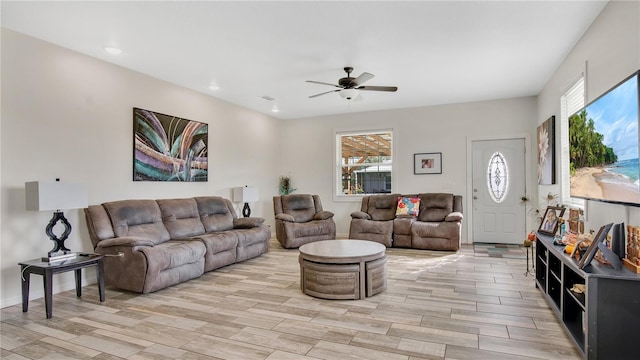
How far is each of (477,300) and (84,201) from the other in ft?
13.4

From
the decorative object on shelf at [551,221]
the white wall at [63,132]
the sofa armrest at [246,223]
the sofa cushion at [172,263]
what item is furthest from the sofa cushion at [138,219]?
the decorative object on shelf at [551,221]

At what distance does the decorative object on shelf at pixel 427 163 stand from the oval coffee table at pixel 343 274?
3639 millimetres

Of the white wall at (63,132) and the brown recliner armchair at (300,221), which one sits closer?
the white wall at (63,132)

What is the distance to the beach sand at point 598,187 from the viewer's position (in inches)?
90.7

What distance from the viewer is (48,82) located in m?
3.67

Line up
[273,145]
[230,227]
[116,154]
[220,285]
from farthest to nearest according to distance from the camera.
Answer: [273,145] < [230,227] < [116,154] < [220,285]

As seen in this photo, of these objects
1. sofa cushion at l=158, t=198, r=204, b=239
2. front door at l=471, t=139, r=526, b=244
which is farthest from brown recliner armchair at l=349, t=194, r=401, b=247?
sofa cushion at l=158, t=198, r=204, b=239

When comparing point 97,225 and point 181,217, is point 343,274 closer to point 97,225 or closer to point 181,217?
point 181,217

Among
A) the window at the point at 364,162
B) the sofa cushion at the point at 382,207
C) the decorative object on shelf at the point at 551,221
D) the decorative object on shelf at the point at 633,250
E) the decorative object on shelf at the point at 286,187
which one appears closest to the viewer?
the decorative object on shelf at the point at 633,250

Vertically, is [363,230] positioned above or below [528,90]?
below

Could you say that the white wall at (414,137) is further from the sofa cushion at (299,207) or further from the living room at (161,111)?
the sofa cushion at (299,207)

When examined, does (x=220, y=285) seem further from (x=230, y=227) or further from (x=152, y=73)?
(x=152, y=73)

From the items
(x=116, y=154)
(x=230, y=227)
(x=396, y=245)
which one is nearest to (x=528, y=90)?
(x=396, y=245)

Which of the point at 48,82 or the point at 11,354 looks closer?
the point at 11,354
